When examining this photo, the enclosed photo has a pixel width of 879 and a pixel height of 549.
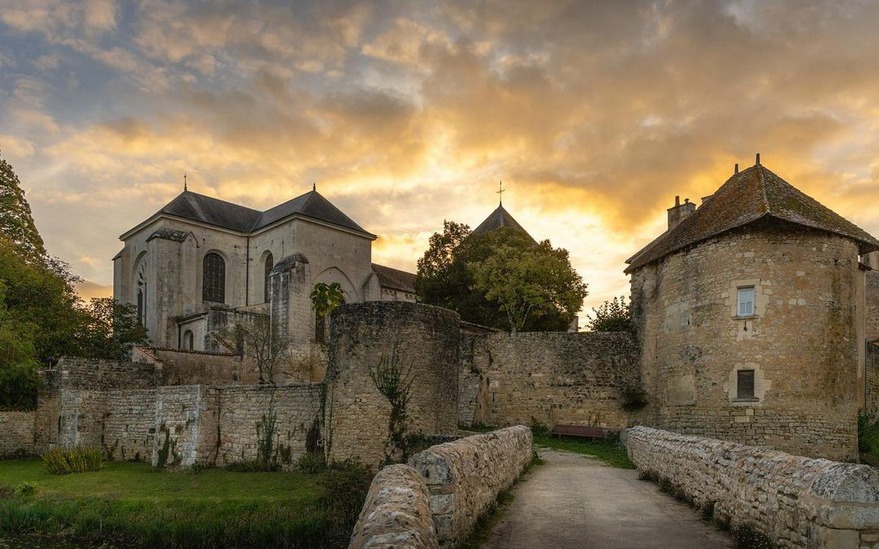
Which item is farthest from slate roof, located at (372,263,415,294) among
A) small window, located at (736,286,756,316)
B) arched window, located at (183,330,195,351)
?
small window, located at (736,286,756,316)

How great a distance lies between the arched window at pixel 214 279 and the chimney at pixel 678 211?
29.5 metres

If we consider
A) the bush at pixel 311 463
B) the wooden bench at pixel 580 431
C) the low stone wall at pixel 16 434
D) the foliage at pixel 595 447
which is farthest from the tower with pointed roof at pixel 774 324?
the low stone wall at pixel 16 434

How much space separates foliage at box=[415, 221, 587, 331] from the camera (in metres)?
33.9

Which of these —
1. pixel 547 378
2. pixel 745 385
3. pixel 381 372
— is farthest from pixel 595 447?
pixel 381 372

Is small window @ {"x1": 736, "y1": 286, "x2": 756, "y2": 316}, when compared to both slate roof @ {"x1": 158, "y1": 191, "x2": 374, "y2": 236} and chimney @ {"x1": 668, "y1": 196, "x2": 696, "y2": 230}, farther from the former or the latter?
slate roof @ {"x1": 158, "y1": 191, "x2": 374, "y2": 236}

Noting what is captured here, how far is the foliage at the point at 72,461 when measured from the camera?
21062mm

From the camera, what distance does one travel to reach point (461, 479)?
7.96 meters

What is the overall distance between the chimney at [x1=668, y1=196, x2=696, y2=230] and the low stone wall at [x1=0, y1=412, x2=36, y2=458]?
24.7 meters

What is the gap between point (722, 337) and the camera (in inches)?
810

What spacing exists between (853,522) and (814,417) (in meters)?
15.3

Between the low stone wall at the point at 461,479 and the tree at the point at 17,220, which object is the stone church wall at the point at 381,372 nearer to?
the low stone wall at the point at 461,479

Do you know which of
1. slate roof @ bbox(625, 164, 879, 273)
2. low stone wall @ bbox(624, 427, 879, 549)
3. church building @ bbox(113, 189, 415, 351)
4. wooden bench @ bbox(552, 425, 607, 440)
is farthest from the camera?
church building @ bbox(113, 189, 415, 351)

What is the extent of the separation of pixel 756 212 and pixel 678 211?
740cm

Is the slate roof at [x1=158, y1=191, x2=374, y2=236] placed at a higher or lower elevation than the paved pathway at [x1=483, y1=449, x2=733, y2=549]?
higher
